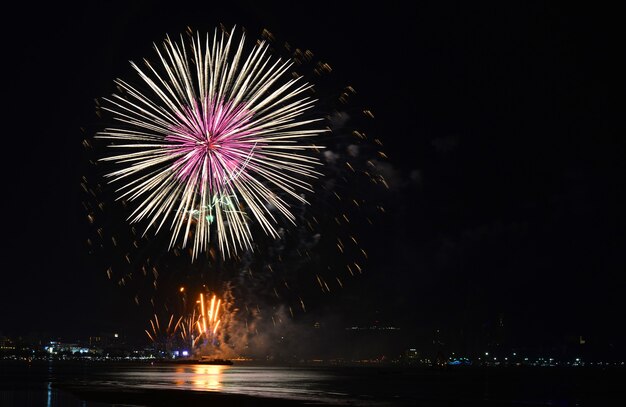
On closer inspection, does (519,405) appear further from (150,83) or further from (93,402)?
(150,83)

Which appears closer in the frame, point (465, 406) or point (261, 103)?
point (261, 103)

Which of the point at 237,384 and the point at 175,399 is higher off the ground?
the point at 237,384

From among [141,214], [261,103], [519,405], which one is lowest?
[519,405]

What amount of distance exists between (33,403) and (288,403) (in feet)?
55.1

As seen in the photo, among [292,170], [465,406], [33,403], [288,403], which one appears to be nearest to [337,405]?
[288,403]

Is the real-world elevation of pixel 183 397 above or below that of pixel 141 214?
below

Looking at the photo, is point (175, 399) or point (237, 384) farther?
point (237, 384)

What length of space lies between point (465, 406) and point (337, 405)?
10.7 m

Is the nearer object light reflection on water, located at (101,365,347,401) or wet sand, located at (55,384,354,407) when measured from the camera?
wet sand, located at (55,384,354,407)

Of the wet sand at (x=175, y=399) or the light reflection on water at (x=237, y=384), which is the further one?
the light reflection on water at (x=237, y=384)

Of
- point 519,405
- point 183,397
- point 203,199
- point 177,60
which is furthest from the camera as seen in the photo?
point 519,405

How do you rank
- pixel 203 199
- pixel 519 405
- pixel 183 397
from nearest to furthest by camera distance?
pixel 203 199 → pixel 183 397 → pixel 519 405

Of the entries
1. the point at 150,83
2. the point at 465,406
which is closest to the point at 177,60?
the point at 150,83

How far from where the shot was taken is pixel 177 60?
48969mm
